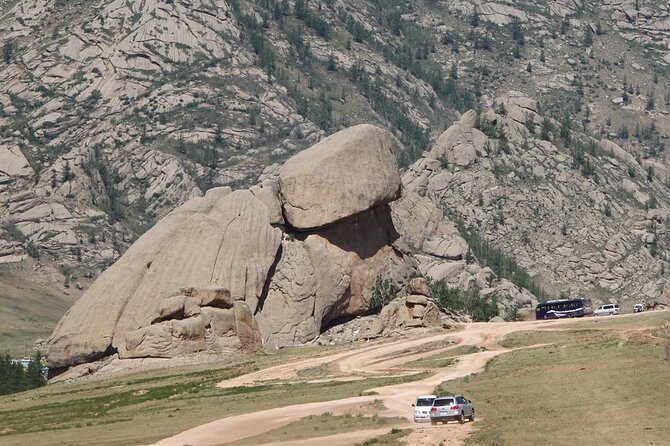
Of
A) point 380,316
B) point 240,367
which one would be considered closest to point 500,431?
point 240,367

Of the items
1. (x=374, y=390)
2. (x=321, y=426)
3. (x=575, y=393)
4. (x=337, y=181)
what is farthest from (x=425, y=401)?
(x=337, y=181)

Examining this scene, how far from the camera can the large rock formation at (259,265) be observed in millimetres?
147375

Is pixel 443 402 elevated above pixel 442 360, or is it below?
above

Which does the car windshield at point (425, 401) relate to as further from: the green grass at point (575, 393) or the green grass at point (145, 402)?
the green grass at point (145, 402)

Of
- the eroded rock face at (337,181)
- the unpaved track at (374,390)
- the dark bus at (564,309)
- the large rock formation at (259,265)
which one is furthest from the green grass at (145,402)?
the dark bus at (564,309)

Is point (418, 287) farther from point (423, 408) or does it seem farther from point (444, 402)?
point (444, 402)

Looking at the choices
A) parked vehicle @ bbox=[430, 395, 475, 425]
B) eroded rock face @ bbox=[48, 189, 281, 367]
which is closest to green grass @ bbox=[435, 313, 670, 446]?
parked vehicle @ bbox=[430, 395, 475, 425]

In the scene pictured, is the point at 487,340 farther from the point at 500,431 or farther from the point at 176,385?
the point at 500,431

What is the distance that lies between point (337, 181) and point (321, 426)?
80.5 m

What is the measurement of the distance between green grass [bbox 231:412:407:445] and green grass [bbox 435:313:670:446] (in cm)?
715

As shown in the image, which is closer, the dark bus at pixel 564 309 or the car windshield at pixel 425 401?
the car windshield at pixel 425 401

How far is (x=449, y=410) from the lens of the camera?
273 feet

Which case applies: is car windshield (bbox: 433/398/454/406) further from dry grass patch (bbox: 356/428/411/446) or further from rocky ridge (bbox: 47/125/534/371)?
rocky ridge (bbox: 47/125/534/371)

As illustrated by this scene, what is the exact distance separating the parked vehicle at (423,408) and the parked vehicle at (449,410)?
0.39 m
